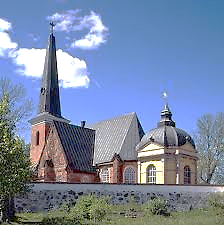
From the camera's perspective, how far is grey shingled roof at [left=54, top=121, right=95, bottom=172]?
39.8 metres

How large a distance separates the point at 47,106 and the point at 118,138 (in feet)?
38.5

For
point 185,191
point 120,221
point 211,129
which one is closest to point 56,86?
point 211,129

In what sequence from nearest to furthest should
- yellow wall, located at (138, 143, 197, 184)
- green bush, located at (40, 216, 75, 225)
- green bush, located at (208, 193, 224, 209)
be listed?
green bush, located at (40, 216, 75, 225), green bush, located at (208, 193, 224, 209), yellow wall, located at (138, 143, 197, 184)

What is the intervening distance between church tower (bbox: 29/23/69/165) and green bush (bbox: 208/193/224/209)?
22852 millimetres

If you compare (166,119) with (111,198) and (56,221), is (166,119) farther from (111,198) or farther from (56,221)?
(56,221)

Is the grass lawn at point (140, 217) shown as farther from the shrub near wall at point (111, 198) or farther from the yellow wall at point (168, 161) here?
the yellow wall at point (168, 161)

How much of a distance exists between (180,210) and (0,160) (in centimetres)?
1497

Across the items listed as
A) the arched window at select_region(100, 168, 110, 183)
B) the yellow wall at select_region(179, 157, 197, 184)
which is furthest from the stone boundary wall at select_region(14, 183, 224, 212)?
the arched window at select_region(100, 168, 110, 183)

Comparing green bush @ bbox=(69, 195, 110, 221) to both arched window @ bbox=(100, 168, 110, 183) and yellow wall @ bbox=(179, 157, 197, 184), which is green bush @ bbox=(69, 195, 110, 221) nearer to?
yellow wall @ bbox=(179, 157, 197, 184)

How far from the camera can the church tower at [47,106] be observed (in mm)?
47969

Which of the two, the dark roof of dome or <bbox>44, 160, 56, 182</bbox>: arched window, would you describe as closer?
the dark roof of dome

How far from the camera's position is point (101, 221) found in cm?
2334

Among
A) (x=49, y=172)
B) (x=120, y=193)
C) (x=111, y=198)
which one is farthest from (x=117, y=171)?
(x=111, y=198)

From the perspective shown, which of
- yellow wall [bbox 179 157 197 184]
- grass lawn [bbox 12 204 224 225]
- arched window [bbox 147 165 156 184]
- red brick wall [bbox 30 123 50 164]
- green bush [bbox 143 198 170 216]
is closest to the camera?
grass lawn [bbox 12 204 224 225]
